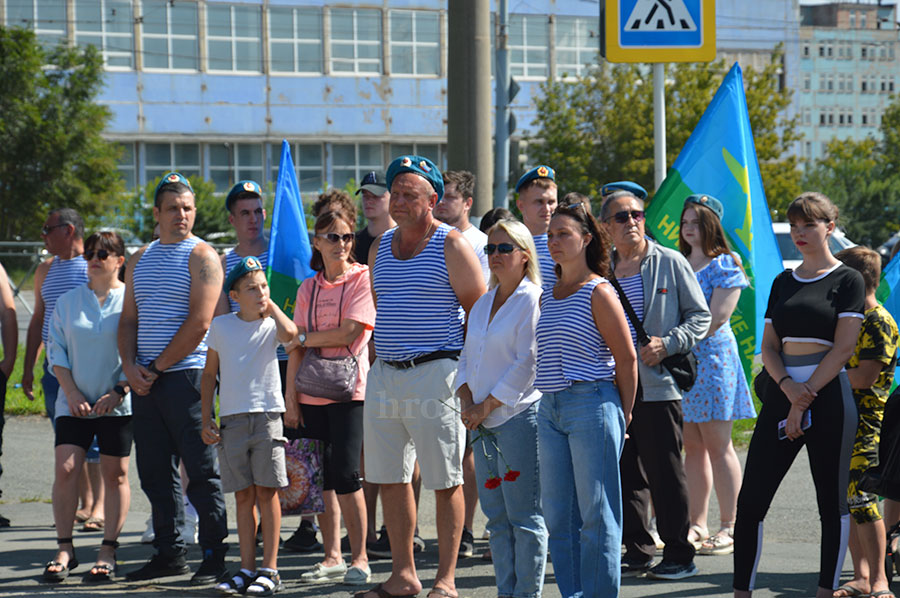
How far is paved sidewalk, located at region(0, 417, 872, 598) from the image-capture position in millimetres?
6168

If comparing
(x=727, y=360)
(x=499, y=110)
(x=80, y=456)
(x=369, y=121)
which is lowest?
(x=80, y=456)

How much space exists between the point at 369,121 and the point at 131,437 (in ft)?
164

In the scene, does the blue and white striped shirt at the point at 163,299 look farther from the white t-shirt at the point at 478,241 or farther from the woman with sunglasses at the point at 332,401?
the white t-shirt at the point at 478,241

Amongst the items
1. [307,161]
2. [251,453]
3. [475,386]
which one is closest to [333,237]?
[251,453]

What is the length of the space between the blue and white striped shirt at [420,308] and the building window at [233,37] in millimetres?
50475

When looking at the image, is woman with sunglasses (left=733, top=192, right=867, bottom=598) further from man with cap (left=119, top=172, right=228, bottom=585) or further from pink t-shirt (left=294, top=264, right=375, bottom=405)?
man with cap (left=119, top=172, right=228, bottom=585)

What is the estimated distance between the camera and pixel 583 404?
521 centimetres

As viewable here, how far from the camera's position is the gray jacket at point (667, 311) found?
6324 millimetres

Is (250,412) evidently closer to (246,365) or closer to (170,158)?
(246,365)

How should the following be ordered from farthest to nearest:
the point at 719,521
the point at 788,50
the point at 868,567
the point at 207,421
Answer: the point at 788,50, the point at 719,521, the point at 207,421, the point at 868,567

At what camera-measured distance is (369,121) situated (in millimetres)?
56188

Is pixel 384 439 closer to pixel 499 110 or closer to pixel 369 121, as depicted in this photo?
pixel 499 110

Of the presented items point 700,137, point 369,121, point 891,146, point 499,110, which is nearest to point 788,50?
point 891,146

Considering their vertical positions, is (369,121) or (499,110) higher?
(369,121)
